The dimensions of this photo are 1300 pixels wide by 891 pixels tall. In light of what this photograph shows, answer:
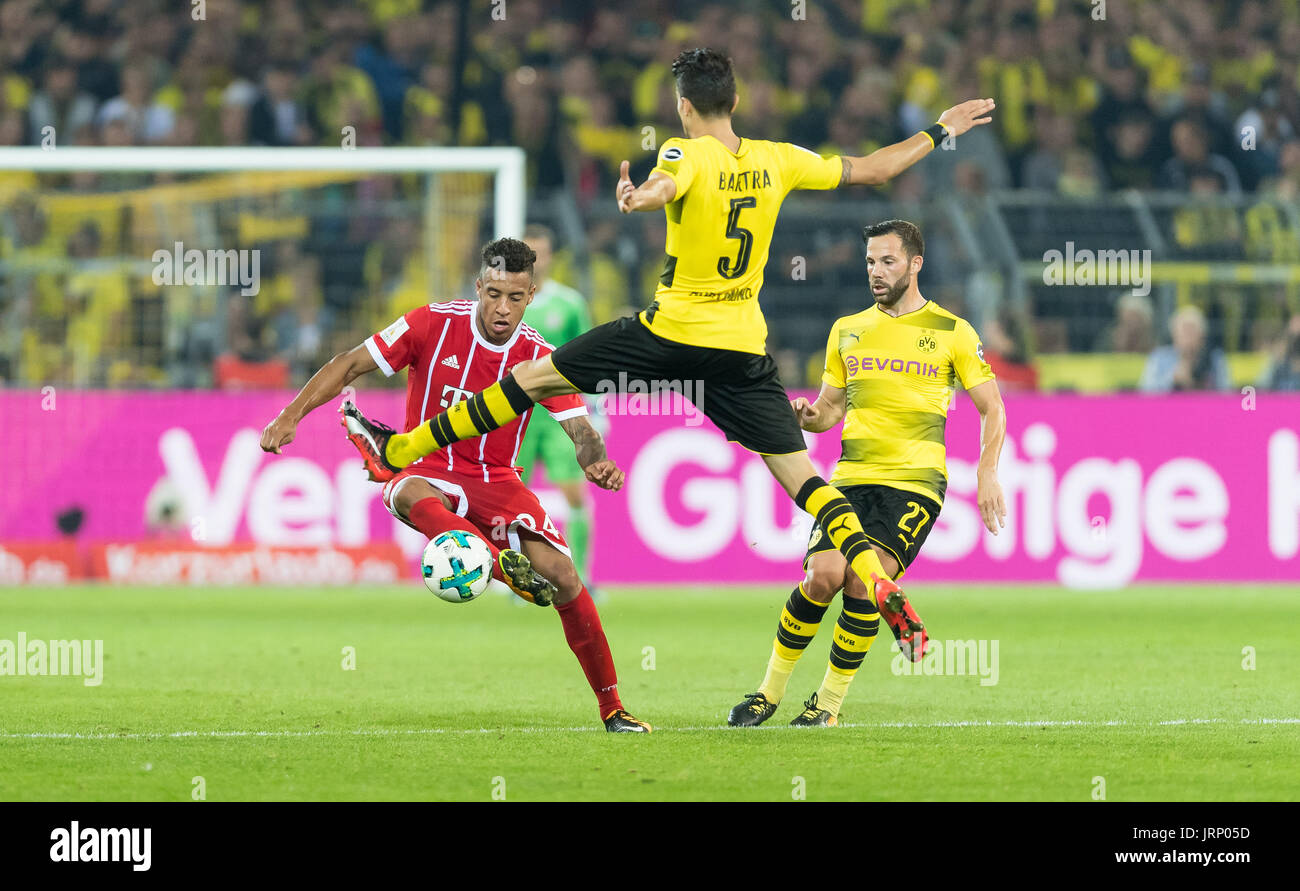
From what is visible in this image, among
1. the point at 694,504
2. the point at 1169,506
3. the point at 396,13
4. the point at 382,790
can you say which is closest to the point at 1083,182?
the point at 1169,506

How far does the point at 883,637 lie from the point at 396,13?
1099 cm

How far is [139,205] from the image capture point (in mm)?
15906

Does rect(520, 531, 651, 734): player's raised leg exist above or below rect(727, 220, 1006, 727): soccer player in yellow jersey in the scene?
below

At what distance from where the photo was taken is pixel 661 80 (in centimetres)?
1953

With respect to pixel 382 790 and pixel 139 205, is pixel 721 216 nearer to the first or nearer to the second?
pixel 382 790

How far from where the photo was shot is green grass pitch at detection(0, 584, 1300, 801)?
20.4ft

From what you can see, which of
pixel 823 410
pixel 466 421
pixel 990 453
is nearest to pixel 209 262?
pixel 823 410

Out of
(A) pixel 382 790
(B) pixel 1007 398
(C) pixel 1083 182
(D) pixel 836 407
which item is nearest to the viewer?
(A) pixel 382 790

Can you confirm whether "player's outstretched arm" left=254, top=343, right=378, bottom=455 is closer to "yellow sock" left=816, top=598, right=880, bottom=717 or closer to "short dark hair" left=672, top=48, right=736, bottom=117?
"short dark hair" left=672, top=48, right=736, bottom=117
